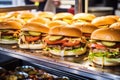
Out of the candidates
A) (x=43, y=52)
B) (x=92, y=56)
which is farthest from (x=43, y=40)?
(x=92, y=56)

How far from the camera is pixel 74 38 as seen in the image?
1.99m

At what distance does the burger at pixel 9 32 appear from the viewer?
2.36 m

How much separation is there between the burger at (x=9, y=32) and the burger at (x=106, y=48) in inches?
37.7

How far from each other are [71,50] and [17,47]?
1.94ft

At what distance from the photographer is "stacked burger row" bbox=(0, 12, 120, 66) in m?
Result: 1.68

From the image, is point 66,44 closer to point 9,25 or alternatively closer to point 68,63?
point 68,63

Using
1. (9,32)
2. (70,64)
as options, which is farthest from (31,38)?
(70,64)

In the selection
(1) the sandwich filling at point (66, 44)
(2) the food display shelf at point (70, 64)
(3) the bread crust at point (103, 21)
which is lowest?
(2) the food display shelf at point (70, 64)

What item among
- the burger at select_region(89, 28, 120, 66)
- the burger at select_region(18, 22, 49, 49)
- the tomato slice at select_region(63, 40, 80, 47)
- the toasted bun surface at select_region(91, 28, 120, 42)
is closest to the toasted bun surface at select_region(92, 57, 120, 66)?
the burger at select_region(89, 28, 120, 66)

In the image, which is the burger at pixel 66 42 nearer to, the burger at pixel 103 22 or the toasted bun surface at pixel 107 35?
the toasted bun surface at pixel 107 35

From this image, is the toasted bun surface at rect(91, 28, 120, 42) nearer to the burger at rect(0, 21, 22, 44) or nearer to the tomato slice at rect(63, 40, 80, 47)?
the tomato slice at rect(63, 40, 80, 47)

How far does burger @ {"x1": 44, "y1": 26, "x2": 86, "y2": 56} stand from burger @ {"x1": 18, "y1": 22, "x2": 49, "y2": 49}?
0.58 feet

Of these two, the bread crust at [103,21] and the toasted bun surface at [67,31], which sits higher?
the bread crust at [103,21]

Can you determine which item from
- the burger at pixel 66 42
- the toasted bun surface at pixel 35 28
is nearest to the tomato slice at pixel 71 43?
the burger at pixel 66 42
